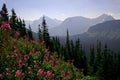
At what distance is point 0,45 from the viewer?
9531 millimetres

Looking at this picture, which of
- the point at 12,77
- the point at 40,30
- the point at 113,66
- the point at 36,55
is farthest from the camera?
the point at 113,66

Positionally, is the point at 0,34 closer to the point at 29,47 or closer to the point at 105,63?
the point at 29,47

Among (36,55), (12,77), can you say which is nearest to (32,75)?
(12,77)

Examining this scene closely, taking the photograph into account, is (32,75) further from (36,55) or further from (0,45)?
(36,55)

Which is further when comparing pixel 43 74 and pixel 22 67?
pixel 22 67

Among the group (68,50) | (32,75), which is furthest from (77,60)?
(32,75)

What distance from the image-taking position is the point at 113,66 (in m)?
77.1

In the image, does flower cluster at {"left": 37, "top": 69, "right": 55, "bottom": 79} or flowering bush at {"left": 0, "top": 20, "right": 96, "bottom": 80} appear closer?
flower cluster at {"left": 37, "top": 69, "right": 55, "bottom": 79}

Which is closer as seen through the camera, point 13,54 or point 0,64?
point 0,64

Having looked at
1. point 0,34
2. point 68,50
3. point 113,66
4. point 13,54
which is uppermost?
point 0,34

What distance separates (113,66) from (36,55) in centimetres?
6815

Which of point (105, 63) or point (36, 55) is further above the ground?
point (36, 55)

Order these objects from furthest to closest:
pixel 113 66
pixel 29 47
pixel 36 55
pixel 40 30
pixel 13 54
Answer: pixel 113 66, pixel 40 30, pixel 29 47, pixel 36 55, pixel 13 54

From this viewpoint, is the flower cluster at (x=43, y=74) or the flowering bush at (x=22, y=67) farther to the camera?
the flowering bush at (x=22, y=67)
